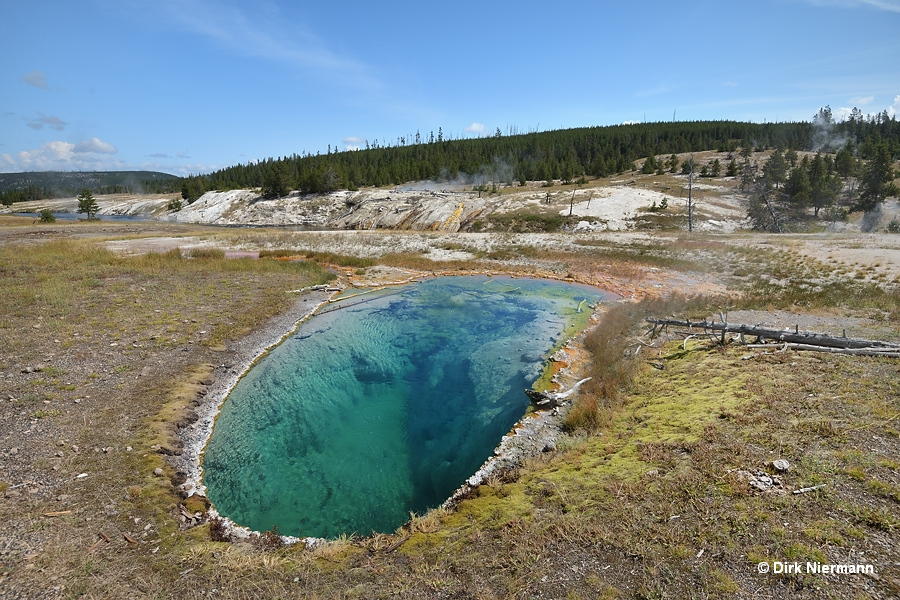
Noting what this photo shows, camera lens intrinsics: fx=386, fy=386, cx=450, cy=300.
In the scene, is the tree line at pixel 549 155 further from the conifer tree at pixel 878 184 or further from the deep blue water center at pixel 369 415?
the deep blue water center at pixel 369 415

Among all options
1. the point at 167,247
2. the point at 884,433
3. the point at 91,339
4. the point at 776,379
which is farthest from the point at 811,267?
the point at 167,247

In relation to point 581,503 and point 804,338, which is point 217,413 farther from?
point 804,338

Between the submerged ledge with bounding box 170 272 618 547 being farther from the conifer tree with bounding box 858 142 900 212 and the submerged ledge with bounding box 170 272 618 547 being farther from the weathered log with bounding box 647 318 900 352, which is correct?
the conifer tree with bounding box 858 142 900 212

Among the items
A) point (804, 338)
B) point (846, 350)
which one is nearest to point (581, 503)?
point (846, 350)

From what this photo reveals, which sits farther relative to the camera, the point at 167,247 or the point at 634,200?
the point at 634,200

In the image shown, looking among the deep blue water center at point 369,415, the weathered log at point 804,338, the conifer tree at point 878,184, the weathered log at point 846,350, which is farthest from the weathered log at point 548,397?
the conifer tree at point 878,184

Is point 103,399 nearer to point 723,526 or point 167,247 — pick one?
point 723,526
